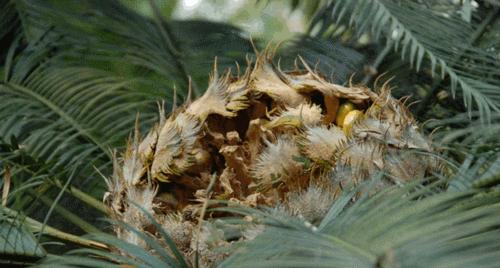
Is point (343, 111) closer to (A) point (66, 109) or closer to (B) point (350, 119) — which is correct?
(B) point (350, 119)

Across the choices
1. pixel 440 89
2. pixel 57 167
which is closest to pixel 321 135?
pixel 57 167

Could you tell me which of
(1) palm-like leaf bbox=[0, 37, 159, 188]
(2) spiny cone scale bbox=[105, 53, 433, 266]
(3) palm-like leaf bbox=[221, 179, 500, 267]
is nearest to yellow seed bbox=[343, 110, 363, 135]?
(2) spiny cone scale bbox=[105, 53, 433, 266]

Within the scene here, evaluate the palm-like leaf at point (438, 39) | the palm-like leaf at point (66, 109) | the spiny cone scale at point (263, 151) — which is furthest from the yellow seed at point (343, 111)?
the palm-like leaf at point (66, 109)

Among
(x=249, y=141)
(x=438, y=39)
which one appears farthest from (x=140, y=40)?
(x=249, y=141)

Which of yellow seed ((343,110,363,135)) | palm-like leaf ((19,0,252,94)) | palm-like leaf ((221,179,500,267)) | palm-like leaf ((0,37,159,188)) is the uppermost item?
palm-like leaf ((221,179,500,267))

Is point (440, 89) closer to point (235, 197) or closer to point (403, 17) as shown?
point (403, 17)

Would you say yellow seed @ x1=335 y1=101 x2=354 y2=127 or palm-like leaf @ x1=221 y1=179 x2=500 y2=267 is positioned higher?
palm-like leaf @ x1=221 y1=179 x2=500 y2=267

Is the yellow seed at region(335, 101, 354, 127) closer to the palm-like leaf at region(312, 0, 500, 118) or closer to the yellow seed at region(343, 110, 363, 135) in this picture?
the yellow seed at region(343, 110, 363, 135)
